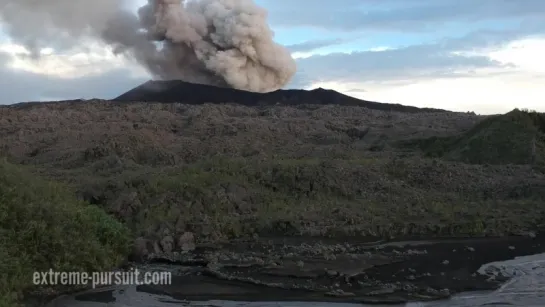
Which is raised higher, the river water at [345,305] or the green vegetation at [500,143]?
the green vegetation at [500,143]

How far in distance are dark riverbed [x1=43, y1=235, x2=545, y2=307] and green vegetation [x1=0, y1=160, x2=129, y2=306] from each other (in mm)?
565

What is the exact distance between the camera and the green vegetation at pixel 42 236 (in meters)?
8.51

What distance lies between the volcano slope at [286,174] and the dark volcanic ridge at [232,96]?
331 inches

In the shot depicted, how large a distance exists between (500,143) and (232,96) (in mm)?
19412

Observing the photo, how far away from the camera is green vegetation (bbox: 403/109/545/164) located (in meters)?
19.9

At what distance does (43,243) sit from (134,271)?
142 centimetres

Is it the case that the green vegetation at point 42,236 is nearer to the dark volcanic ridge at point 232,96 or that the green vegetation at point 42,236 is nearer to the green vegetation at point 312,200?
the green vegetation at point 312,200

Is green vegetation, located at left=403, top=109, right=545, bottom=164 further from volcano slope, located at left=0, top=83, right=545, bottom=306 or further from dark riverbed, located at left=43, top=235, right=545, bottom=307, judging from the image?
dark riverbed, located at left=43, top=235, right=545, bottom=307

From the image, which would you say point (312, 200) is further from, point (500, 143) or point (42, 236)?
point (500, 143)

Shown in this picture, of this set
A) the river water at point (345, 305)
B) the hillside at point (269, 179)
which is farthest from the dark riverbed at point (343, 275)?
the hillside at point (269, 179)

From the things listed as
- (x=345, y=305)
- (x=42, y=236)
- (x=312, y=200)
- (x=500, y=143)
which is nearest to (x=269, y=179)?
(x=312, y=200)

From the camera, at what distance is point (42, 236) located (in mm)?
9133

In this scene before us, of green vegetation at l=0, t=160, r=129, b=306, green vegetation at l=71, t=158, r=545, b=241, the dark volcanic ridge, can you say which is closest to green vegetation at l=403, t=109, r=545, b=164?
green vegetation at l=71, t=158, r=545, b=241

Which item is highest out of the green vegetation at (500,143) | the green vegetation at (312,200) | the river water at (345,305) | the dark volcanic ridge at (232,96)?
the dark volcanic ridge at (232,96)
